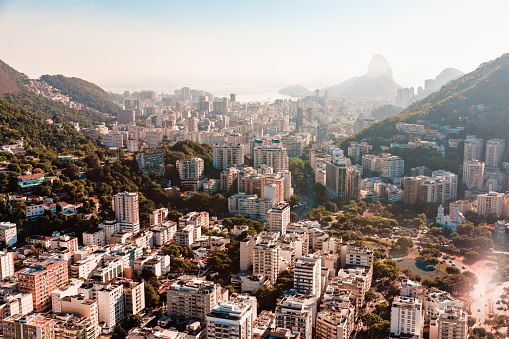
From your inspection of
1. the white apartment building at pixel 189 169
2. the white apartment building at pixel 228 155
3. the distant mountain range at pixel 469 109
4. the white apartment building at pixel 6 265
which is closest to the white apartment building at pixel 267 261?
the white apartment building at pixel 6 265

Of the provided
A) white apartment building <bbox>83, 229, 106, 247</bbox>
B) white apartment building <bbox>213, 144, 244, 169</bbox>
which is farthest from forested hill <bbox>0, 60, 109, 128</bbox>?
white apartment building <bbox>83, 229, 106, 247</bbox>

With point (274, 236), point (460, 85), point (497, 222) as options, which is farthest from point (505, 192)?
point (460, 85)

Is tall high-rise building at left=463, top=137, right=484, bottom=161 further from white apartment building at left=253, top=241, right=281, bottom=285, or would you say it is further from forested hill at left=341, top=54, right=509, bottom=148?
white apartment building at left=253, top=241, right=281, bottom=285

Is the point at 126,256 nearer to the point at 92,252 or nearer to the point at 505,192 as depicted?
the point at 92,252

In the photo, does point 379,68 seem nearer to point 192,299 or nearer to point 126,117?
point 126,117

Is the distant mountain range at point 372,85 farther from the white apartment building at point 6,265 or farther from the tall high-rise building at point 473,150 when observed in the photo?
the white apartment building at point 6,265
